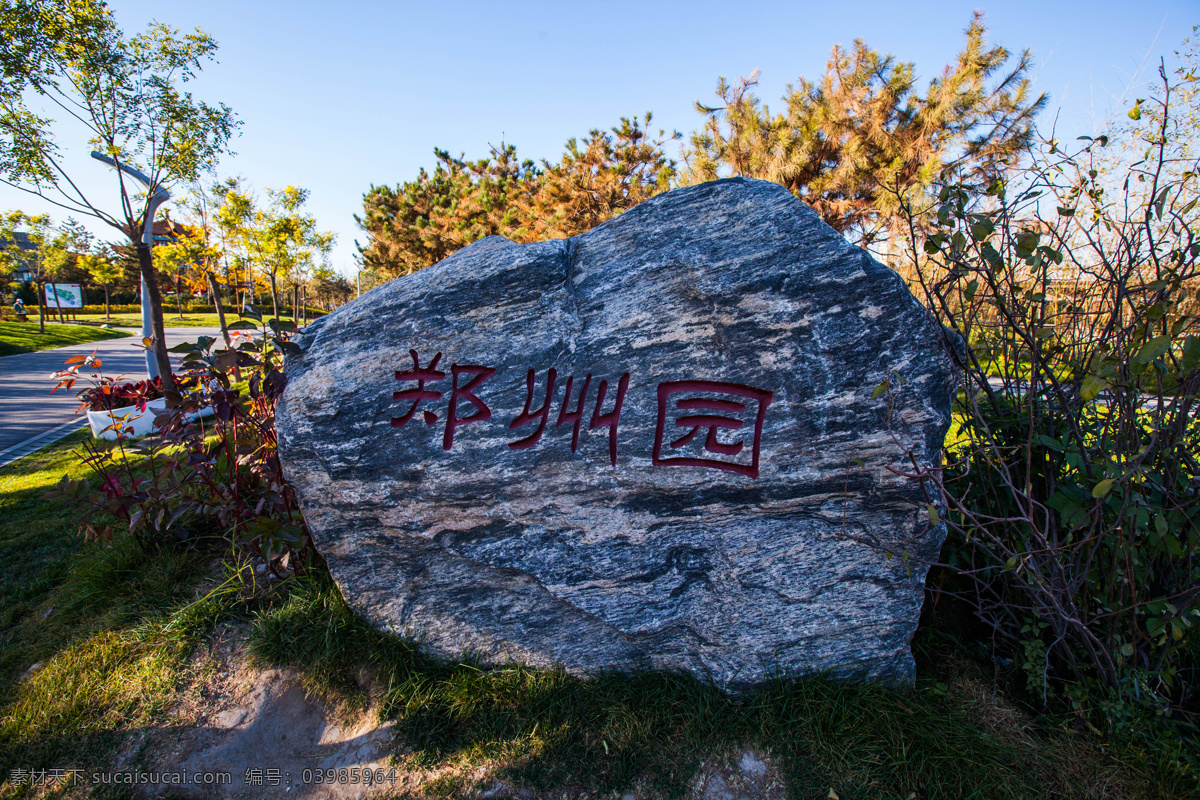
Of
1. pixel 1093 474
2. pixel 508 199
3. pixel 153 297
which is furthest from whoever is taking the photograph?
pixel 508 199

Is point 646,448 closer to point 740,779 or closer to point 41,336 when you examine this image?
point 740,779

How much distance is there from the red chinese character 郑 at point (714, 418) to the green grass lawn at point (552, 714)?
3.23 feet

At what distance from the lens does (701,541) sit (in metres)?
2.29

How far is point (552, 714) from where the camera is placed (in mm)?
2295

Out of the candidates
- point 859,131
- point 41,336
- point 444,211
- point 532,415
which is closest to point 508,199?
point 444,211

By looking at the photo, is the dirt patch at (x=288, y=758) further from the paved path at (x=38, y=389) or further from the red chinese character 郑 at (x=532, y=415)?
the paved path at (x=38, y=389)

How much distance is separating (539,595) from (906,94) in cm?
1314

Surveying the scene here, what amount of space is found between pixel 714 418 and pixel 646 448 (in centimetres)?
32

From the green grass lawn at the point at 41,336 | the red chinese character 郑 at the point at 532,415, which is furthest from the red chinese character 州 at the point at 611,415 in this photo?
the green grass lawn at the point at 41,336

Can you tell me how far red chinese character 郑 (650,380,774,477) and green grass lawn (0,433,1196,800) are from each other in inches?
38.8

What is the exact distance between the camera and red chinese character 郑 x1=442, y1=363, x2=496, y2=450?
242 centimetres

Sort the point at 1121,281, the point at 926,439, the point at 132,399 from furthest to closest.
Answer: the point at 132,399, the point at 926,439, the point at 1121,281

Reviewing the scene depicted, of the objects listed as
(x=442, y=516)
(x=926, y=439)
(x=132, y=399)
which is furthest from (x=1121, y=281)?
(x=132, y=399)

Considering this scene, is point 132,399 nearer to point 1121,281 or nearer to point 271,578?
point 271,578
